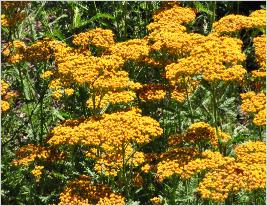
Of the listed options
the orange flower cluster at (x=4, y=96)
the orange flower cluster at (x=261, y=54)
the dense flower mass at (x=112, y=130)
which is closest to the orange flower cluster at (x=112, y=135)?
the dense flower mass at (x=112, y=130)

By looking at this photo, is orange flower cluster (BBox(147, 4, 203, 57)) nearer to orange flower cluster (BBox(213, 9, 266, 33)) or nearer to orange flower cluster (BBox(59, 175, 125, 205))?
orange flower cluster (BBox(213, 9, 266, 33))

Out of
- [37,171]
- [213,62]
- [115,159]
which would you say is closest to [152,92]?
[213,62]

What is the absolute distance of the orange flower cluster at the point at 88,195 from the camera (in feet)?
17.1

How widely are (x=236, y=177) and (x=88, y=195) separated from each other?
1.33 m

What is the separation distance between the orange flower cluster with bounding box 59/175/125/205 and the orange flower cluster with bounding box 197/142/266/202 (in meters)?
0.77

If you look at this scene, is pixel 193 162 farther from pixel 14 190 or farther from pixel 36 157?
pixel 14 190

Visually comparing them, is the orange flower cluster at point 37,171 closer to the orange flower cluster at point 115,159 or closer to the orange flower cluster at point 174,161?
the orange flower cluster at point 115,159

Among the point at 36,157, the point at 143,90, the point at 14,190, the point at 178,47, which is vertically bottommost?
the point at 14,190

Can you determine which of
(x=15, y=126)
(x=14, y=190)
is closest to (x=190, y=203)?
(x=14, y=190)

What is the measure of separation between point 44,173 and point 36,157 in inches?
9.9

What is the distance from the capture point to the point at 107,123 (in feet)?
18.3

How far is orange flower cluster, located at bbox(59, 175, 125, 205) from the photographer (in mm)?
5211

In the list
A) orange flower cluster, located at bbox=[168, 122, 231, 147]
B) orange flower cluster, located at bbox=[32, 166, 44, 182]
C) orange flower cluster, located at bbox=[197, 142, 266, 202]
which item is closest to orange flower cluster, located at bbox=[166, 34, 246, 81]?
orange flower cluster, located at bbox=[168, 122, 231, 147]

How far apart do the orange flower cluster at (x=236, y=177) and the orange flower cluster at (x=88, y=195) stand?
768 millimetres
